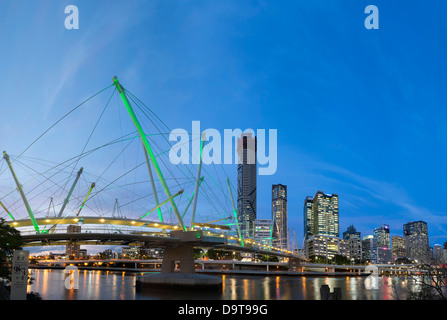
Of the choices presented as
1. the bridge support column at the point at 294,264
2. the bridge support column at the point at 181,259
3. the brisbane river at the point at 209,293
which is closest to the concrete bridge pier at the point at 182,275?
the bridge support column at the point at 181,259

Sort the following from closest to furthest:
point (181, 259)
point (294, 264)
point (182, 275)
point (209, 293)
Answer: point (209, 293) < point (182, 275) < point (181, 259) < point (294, 264)

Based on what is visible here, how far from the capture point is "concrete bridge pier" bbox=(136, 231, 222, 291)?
161 ft

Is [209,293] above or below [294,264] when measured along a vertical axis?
above

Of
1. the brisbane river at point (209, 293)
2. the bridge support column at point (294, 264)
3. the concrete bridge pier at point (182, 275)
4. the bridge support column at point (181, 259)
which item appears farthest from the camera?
the bridge support column at point (294, 264)

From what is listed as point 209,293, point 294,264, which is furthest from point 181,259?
point 294,264

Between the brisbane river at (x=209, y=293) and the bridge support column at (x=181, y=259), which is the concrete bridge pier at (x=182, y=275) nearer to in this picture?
the bridge support column at (x=181, y=259)

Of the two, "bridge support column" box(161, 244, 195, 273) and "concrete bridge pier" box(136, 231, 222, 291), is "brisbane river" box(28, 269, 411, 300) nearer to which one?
"concrete bridge pier" box(136, 231, 222, 291)

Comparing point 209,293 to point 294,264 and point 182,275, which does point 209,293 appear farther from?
point 294,264

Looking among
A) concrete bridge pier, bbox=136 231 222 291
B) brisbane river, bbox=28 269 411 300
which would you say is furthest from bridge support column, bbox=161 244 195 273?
brisbane river, bbox=28 269 411 300

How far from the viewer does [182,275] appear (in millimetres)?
50219

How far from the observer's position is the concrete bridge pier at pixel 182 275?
161 ft

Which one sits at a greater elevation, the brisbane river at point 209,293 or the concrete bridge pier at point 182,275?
the concrete bridge pier at point 182,275
